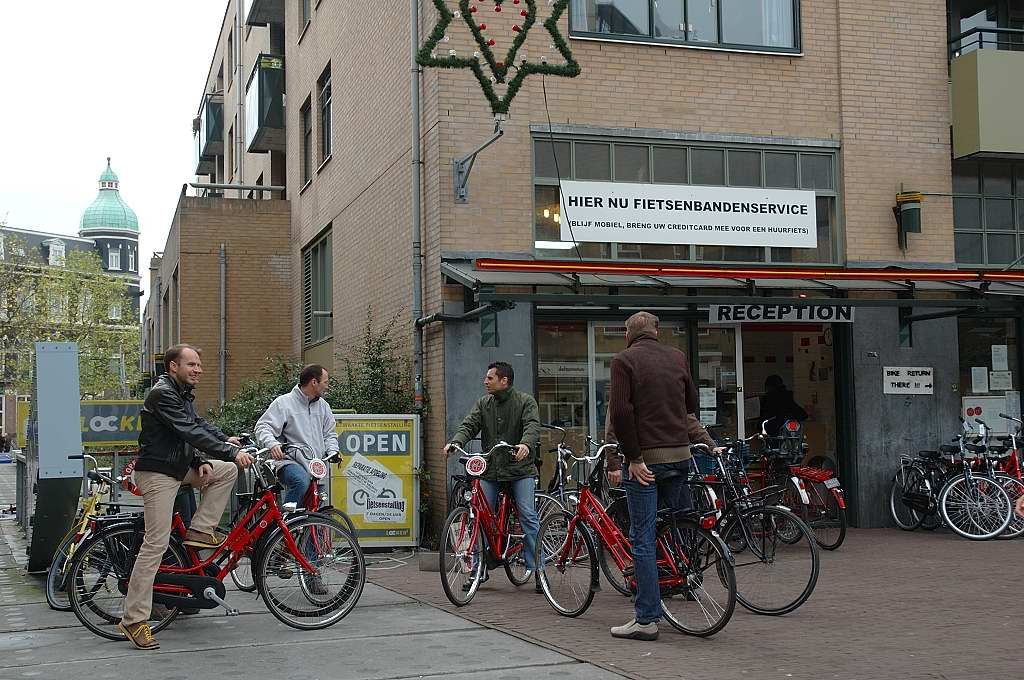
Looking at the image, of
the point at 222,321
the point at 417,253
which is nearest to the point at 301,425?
the point at 417,253

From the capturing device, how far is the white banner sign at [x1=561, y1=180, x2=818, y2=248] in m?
13.6

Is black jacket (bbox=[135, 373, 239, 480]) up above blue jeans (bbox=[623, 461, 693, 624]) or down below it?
above

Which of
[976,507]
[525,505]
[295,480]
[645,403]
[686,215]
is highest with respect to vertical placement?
[686,215]

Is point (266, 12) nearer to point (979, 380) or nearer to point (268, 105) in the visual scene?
point (268, 105)

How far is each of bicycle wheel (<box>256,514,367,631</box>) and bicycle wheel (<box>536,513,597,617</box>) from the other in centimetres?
130

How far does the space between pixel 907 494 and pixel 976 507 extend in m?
0.88

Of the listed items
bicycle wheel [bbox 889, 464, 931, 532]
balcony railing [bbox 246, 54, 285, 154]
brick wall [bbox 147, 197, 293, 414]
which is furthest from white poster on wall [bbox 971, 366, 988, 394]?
balcony railing [bbox 246, 54, 285, 154]

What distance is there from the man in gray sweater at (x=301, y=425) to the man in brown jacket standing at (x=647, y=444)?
2.92m

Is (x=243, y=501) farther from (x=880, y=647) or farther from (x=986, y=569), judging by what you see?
(x=986, y=569)

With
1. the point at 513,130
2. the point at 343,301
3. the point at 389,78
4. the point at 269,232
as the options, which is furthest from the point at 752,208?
the point at 269,232

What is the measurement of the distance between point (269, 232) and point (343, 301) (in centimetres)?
531

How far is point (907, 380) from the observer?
1423 centimetres

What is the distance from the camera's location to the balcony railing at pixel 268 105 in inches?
911

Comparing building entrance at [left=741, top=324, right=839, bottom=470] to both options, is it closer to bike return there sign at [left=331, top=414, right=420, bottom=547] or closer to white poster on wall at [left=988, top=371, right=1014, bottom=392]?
white poster on wall at [left=988, top=371, right=1014, bottom=392]
